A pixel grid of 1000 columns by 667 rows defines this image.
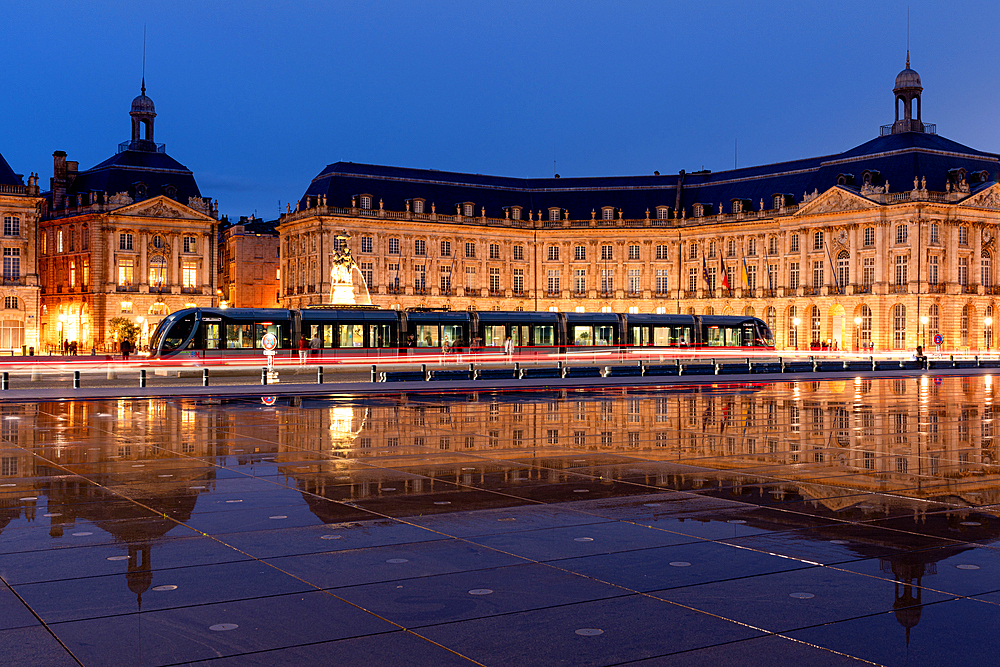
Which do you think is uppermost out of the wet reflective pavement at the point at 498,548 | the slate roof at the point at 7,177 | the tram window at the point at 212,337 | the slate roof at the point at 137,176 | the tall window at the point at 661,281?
the slate roof at the point at 137,176

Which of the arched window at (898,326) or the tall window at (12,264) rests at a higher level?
the tall window at (12,264)

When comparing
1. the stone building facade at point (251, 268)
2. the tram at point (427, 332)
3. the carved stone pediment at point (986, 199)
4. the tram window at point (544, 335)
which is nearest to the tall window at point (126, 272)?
the stone building facade at point (251, 268)

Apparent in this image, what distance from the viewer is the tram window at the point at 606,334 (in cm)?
Answer: 7950

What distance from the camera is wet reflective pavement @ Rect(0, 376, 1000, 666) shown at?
917 centimetres

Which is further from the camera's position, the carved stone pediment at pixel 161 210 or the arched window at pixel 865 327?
the arched window at pixel 865 327

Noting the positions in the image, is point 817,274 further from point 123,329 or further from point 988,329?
point 123,329

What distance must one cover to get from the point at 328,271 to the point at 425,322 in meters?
62.8

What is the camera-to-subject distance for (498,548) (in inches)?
502

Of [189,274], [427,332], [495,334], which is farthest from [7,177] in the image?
[495,334]

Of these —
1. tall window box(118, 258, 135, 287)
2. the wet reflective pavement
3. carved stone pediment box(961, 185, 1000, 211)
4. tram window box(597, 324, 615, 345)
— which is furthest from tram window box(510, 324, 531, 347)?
carved stone pediment box(961, 185, 1000, 211)

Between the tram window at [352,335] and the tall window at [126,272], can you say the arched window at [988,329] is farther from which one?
the tall window at [126,272]

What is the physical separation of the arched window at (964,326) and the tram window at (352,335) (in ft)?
261

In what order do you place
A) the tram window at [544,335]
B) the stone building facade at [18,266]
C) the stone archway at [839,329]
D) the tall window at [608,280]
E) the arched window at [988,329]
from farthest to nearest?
the tall window at [608,280], the stone archway at [839,329], the arched window at [988,329], the stone building facade at [18,266], the tram window at [544,335]

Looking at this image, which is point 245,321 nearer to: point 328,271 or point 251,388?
point 251,388
